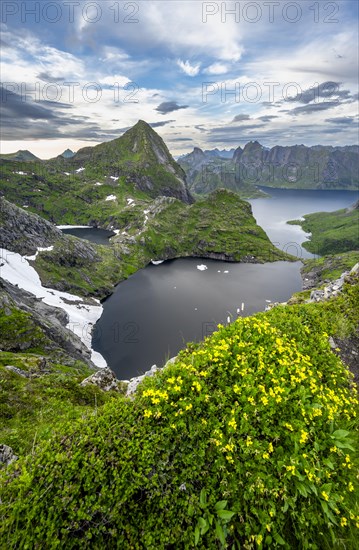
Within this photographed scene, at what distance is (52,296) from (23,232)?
6464 centimetres

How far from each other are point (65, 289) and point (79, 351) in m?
69.3

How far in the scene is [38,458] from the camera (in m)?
6.54

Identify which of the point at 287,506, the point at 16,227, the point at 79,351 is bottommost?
the point at 79,351

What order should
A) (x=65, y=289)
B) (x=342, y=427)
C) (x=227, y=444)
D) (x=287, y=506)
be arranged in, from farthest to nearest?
1. (x=65, y=289)
2. (x=342, y=427)
3. (x=227, y=444)
4. (x=287, y=506)

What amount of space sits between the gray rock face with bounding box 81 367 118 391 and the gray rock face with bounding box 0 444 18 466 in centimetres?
1014

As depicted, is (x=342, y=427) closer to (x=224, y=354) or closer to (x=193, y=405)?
(x=224, y=354)

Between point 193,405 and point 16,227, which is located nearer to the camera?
point 193,405

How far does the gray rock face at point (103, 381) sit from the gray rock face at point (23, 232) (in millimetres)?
147543

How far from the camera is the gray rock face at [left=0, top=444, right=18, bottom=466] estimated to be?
9.20m

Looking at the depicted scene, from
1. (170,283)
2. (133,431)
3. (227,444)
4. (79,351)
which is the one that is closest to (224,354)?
(227,444)

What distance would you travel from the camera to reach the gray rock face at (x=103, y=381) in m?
20.2

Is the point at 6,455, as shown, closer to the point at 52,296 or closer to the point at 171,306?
the point at 52,296

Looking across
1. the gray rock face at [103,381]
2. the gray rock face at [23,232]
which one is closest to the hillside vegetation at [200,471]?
the gray rock face at [103,381]

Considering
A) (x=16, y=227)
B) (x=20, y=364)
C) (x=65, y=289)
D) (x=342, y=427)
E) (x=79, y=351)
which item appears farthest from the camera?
(x=16, y=227)
